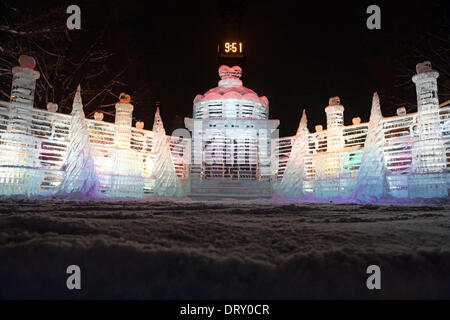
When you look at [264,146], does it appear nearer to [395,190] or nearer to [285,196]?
[285,196]

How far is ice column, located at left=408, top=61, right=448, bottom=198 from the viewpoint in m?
8.50

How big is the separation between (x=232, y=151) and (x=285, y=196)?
5.98 meters

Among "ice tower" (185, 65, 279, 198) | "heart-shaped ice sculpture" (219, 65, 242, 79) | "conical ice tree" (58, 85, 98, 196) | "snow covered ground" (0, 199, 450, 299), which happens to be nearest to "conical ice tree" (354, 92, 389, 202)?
"ice tower" (185, 65, 279, 198)

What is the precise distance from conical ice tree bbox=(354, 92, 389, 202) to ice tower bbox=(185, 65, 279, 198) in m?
4.15

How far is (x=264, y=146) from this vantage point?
17781mm

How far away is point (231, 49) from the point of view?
2689cm

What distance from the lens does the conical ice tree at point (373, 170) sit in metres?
9.42

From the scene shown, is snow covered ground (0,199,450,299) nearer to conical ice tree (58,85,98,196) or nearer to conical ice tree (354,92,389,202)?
conical ice tree (58,85,98,196)

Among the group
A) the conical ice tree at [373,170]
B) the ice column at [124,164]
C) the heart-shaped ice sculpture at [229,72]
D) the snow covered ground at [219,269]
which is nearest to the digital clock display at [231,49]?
the heart-shaped ice sculpture at [229,72]

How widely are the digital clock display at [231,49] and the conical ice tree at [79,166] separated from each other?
19803 millimetres

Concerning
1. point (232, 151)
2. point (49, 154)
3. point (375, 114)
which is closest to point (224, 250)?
point (375, 114)

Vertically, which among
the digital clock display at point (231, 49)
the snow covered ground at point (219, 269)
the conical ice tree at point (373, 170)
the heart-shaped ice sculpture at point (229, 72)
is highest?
the digital clock display at point (231, 49)

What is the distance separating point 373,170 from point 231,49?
21.0m

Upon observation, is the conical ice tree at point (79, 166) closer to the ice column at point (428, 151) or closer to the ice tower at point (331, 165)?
the ice tower at point (331, 165)
